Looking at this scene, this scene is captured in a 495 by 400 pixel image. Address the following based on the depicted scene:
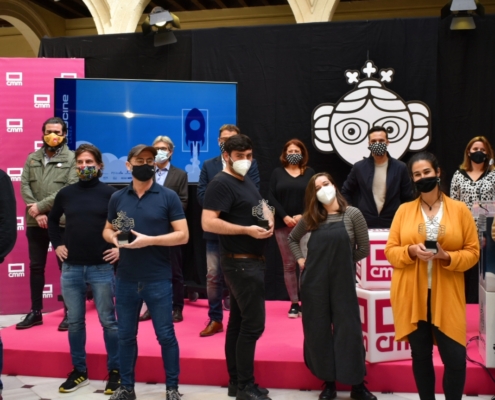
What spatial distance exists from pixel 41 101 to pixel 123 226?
10.4ft

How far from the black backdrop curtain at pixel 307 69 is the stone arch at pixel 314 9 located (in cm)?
288

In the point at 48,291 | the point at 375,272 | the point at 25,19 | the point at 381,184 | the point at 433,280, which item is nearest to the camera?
the point at 433,280

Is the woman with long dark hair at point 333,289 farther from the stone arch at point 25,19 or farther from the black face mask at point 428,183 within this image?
the stone arch at point 25,19

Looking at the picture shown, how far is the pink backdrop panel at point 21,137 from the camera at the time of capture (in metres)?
5.89

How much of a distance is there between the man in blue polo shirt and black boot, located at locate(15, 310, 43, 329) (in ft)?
5.31

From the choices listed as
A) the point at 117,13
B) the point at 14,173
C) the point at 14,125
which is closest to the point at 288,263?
the point at 14,173

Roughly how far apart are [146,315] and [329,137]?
235 cm

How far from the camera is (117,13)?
28.5ft

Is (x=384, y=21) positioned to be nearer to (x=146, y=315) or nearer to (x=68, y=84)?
(x=68, y=84)

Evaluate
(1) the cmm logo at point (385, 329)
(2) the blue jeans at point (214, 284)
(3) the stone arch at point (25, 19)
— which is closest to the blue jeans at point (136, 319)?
(2) the blue jeans at point (214, 284)

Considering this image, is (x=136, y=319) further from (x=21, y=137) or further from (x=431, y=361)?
(x=21, y=137)

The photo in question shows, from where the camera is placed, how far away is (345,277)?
3.48 m

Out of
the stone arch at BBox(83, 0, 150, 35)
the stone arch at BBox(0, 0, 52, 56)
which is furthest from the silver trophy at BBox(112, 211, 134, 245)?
the stone arch at BBox(0, 0, 52, 56)

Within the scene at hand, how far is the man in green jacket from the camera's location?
190 inches
